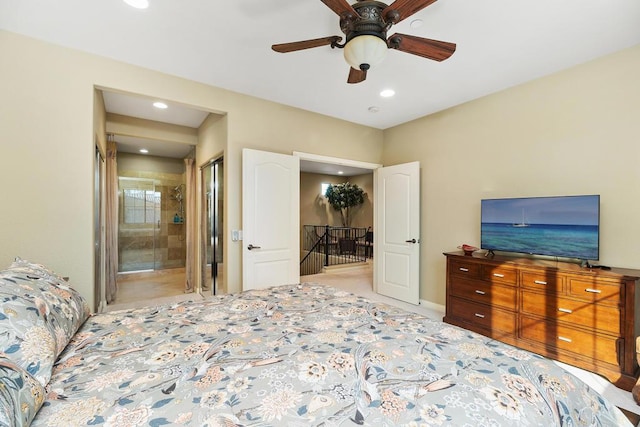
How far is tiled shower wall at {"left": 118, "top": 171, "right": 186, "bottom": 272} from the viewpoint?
238 inches

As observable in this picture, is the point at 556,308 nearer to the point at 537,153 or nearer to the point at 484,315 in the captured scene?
the point at 484,315

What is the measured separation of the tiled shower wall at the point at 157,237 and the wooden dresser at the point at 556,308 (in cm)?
587

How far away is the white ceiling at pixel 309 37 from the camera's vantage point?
2.02m

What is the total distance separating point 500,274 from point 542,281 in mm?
360

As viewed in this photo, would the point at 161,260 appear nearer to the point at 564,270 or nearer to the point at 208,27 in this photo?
the point at 208,27

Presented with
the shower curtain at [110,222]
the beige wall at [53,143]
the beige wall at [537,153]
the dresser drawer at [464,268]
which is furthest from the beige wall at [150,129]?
the dresser drawer at [464,268]

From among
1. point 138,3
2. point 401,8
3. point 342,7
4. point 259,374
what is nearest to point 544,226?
point 401,8

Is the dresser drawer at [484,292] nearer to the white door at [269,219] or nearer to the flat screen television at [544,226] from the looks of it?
the flat screen television at [544,226]

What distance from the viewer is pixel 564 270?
2.52 metres

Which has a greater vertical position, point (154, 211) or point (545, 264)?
point (154, 211)

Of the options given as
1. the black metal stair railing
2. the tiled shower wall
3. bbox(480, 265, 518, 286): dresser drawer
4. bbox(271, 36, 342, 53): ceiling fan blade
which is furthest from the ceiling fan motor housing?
the tiled shower wall

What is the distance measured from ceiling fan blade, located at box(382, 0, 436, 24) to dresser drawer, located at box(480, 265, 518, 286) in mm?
2528

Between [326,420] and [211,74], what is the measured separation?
→ 318cm

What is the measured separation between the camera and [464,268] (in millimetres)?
3285
